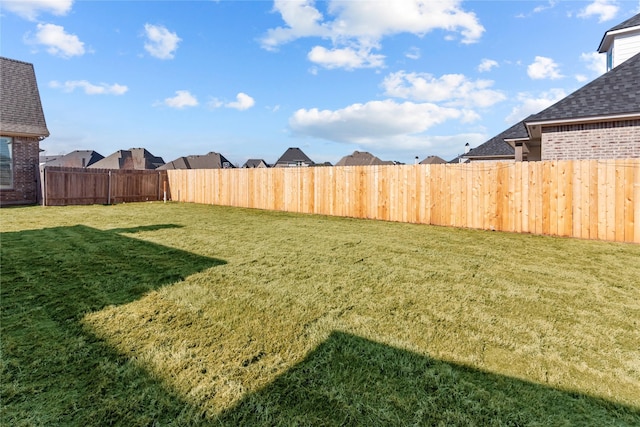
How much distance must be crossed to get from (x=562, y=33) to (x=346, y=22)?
23.5 ft

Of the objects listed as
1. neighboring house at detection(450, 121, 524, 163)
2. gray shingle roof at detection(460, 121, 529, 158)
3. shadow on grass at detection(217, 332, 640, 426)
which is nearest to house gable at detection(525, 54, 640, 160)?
gray shingle roof at detection(460, 121, 529, 158)

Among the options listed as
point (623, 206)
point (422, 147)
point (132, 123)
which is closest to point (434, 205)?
point (623, 206)

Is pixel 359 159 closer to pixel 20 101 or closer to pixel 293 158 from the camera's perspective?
pixel 293 158

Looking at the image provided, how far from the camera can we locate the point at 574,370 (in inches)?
77.2

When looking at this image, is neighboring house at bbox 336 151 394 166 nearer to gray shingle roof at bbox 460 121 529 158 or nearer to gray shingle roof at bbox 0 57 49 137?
gray shingle roof at bbox 460 121 529 158

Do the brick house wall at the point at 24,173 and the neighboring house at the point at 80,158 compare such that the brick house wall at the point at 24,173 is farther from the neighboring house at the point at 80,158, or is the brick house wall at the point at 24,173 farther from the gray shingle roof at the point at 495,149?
the neighboring house at the point at 80,158

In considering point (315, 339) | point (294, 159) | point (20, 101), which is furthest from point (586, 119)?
point (294, 159)

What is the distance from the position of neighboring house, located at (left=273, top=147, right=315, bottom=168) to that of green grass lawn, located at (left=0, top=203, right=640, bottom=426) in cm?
4086

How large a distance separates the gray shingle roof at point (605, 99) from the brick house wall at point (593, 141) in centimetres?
39

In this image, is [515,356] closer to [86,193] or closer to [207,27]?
[207,27]

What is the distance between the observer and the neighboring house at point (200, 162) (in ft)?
129

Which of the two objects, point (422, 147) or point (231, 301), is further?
point (422, 147)

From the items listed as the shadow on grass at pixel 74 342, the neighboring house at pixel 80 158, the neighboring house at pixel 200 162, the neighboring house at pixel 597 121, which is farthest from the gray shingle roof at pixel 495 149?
the neighboring house at pixel 80 158

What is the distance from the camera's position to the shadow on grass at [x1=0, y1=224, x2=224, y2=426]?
157cm
